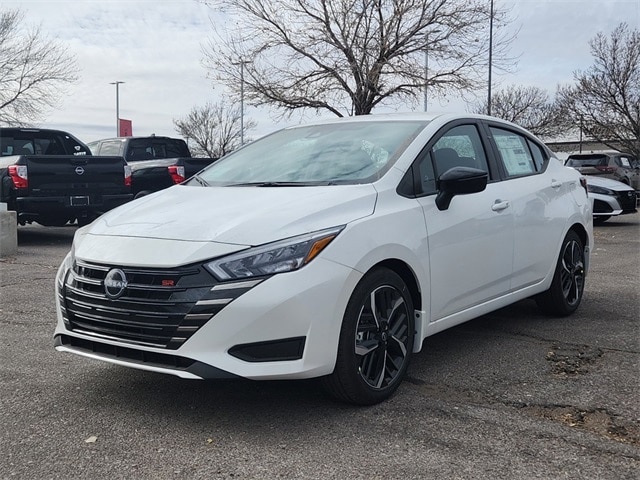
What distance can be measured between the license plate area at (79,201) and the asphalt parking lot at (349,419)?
577 cm

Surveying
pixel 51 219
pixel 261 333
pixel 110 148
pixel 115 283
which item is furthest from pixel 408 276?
pixel 110 148

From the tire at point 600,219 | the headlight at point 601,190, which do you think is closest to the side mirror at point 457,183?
the headlight at point 601,190

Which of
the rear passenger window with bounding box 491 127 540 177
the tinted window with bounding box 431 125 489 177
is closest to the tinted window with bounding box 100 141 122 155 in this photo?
the rear passenger window with bounding box 491 127 540 177

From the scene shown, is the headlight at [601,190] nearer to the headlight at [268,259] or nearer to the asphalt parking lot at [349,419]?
the asphalt parking lot at [349,419]

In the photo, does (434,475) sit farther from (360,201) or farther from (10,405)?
(10,405)

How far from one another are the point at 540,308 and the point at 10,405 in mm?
4092

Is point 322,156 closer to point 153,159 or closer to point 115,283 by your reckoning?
point 115,283

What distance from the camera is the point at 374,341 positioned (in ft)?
12.0

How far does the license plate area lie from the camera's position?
1062 cm

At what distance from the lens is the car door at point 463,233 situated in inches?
162

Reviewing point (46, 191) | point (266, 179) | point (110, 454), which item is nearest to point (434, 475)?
point (110, 454)

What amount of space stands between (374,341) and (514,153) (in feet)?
7.96

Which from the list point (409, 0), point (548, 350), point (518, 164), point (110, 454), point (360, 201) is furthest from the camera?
point (409, 0)

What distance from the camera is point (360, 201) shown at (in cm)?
371
